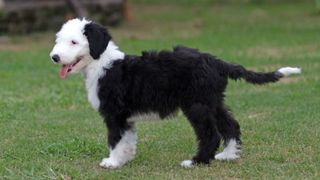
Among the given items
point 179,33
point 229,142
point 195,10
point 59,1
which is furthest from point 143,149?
point 195,10

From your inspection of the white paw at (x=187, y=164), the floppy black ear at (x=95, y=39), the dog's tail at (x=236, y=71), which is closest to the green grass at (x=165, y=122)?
the white paw at (x=187, y=164)

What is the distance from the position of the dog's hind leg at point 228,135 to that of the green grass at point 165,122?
0.14 m

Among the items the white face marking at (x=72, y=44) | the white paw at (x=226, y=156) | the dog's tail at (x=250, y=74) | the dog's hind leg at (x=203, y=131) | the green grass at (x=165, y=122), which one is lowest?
the green grass at (x=165, y=122)

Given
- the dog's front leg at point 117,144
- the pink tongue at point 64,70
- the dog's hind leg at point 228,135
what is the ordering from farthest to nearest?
1. the dog's hind leg at point 228,135
2. the dog's front leg at point 117,144
3. the pink tongue at point 64,70

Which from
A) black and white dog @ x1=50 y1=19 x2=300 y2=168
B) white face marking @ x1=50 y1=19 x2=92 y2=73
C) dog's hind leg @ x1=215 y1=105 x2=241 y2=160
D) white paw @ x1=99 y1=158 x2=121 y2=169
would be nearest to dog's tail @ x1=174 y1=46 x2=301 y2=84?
black and white dog @ x1=50 y1=19 x2=300 y2=168

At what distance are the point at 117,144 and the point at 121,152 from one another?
0.29 ft

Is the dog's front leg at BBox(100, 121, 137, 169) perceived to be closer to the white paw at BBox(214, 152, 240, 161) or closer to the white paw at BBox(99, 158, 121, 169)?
the white paw at BBox(99, 158, 121, 169)

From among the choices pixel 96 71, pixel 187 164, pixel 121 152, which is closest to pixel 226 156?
pixel 187 164

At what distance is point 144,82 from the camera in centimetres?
713

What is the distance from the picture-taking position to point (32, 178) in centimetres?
658

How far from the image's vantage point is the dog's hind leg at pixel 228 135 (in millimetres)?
7395

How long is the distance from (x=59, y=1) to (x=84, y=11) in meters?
1.47

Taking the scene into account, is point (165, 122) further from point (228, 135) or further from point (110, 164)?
point (110, 164)

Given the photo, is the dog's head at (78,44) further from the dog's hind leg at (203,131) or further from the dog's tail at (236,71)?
the dog's hind leg at (203,131)
